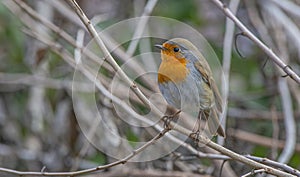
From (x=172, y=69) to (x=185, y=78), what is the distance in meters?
0.04

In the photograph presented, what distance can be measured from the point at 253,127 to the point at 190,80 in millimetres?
1640

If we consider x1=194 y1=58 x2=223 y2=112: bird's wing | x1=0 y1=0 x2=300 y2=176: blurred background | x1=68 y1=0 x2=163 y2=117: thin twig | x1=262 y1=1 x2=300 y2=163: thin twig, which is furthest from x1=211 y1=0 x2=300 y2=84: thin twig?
x1=0 y1=0 x2=300 y2=176: blurred background

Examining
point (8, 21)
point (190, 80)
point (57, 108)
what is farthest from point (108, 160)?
point (190, 80)

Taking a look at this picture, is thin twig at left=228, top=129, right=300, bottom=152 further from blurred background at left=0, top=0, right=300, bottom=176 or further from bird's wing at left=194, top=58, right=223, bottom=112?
bird's wing at left=194, top=58, right=223, bottom=112

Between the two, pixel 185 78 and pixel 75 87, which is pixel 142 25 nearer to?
pixel 75 87

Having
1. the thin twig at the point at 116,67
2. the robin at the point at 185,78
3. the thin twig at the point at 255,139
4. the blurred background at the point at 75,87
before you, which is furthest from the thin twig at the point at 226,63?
the thin twig at the point at 116,67

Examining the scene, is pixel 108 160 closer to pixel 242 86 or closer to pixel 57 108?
pixel 57 108

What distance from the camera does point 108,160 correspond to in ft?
8.42

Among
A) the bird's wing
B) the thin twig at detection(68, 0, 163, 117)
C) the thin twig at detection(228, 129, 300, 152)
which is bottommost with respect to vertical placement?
the thin twig at detection(68, 0, 163, 117)

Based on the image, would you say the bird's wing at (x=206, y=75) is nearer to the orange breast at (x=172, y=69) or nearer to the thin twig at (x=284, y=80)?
the orange breast at (x=172, y=69)

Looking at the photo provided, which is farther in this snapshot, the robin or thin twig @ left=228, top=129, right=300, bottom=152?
thin twig @ left=228, top=129, right=300, bottom=152

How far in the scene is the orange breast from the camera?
4.96 ft

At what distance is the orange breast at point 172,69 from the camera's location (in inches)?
59.5

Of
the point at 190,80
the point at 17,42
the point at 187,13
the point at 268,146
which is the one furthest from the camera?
the point at 187,13
